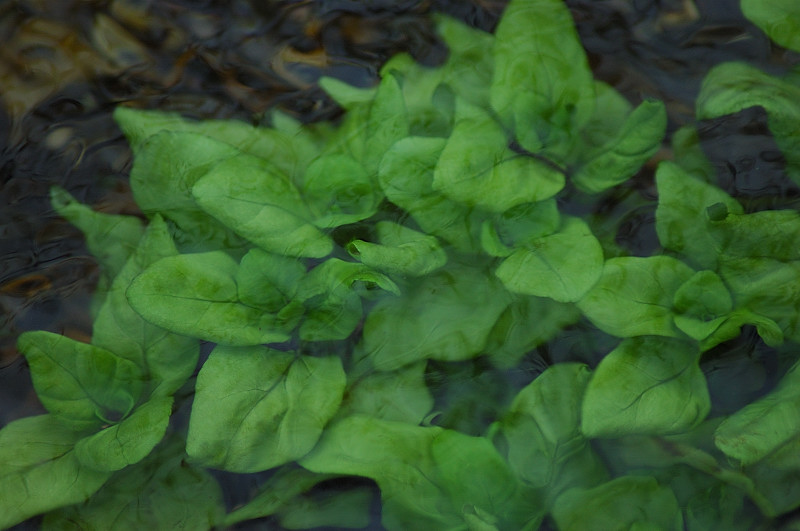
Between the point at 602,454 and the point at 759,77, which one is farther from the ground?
the point at 759,77

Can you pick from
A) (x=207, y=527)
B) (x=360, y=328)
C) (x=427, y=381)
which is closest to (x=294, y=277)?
(x=360, y=328)

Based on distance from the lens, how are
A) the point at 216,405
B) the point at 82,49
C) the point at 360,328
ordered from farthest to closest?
the point at 82,49 → the point at 360,328 → the point at 216,405

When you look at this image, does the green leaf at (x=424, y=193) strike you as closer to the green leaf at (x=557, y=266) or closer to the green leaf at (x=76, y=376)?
the green leaf at (x=557, y=266)

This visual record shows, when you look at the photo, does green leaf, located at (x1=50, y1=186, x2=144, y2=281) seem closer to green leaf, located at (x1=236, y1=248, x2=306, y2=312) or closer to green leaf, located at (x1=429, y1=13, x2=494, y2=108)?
green leaf, located at (x1=236, y1=248, x2=306, y2=312)

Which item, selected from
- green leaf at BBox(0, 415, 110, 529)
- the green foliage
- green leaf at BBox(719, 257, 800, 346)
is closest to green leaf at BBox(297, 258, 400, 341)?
the green foliage

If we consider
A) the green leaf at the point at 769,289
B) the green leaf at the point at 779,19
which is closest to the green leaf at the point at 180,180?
the green leaf at the point at 769,289

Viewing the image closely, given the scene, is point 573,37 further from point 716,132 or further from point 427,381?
point 427,381
